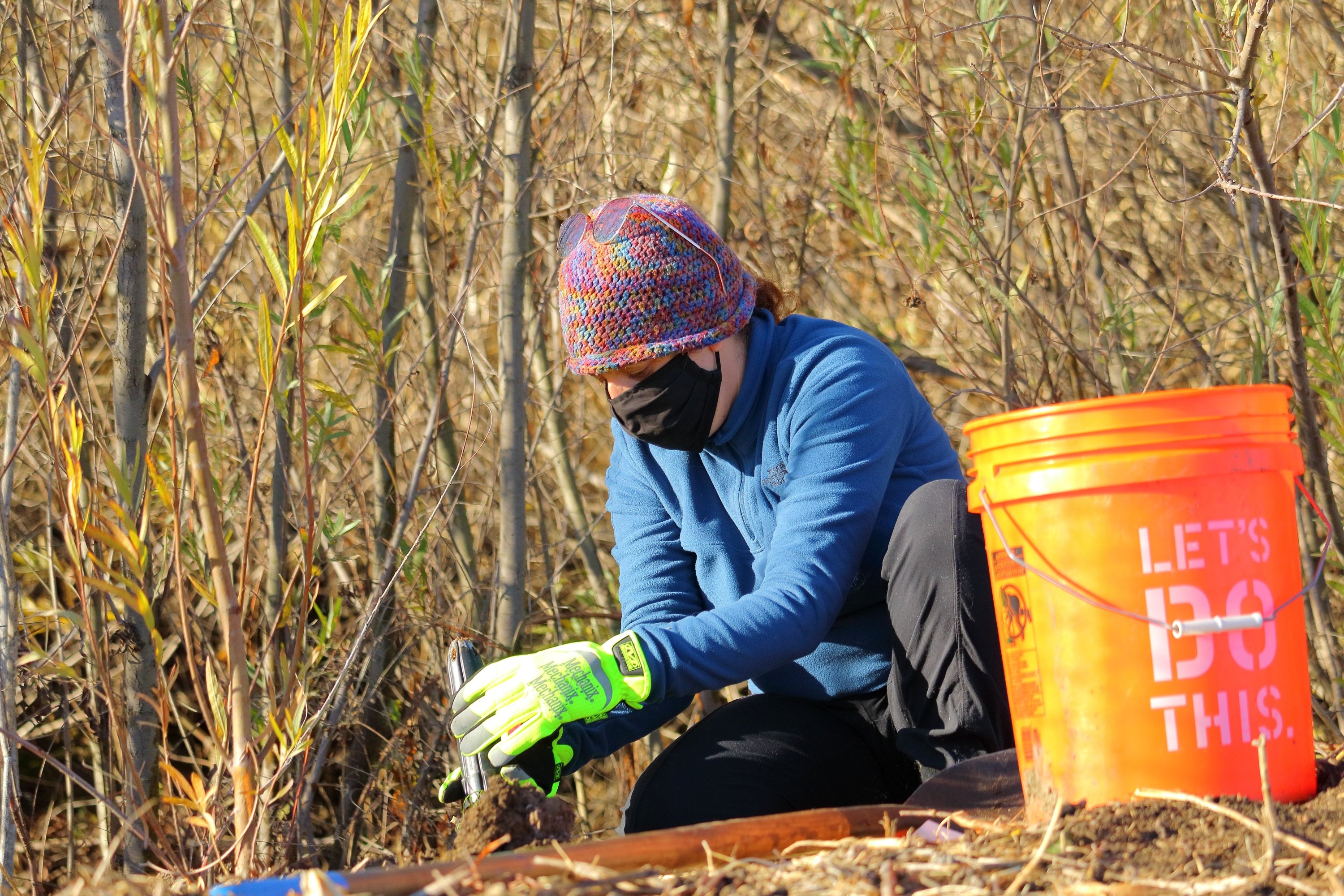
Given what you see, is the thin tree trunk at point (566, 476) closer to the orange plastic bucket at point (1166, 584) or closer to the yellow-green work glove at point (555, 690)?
the yellow-green work glove at point (555, 690)

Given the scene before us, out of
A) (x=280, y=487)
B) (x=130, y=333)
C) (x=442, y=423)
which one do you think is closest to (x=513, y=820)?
(x=130, y=333)

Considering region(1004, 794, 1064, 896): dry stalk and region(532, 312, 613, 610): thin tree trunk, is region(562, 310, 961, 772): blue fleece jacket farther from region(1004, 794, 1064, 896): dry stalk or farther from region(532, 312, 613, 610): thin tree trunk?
region(532, 312, 613, 610): thin tree trunk

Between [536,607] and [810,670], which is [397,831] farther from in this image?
[810,670]

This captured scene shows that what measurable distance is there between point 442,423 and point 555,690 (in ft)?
4.68

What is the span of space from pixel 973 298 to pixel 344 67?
224 centimetres

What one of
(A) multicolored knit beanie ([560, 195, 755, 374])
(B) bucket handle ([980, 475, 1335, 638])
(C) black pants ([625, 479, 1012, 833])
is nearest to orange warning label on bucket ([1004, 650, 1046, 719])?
(B) bucket handle ([980, 475, 1335, 638])

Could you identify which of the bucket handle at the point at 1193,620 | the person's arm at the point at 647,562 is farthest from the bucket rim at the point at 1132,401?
the person's arm at the point at 647,562

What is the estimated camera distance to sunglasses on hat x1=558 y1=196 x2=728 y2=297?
76.3 inches

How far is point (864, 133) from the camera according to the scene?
10.3 feet

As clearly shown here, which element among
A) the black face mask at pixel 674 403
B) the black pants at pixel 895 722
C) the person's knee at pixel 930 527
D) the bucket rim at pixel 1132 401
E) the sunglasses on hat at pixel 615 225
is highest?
the sunglasses on hat at pixel 615 225

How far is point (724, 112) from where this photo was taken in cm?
329

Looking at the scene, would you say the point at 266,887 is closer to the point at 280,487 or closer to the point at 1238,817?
the point at 1238,817

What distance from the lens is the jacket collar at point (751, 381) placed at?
2.03m

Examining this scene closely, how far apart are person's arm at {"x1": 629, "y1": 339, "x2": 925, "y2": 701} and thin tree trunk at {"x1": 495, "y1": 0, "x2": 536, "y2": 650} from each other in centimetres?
91
